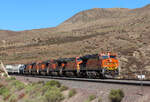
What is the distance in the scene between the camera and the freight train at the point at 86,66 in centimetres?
2531

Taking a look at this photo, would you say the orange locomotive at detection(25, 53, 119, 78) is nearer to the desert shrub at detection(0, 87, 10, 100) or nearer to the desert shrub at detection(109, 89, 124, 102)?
the desert shrub at detection(0, 87, 10, 100)

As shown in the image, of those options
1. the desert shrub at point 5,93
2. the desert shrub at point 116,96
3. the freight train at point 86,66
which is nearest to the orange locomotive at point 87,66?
the freight train at point 86,66

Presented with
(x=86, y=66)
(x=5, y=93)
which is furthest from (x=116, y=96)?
(x=86, y=66)

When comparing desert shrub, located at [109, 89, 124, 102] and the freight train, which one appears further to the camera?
the freight train

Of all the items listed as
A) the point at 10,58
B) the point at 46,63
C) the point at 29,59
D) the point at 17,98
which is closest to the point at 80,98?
the point at 17,98

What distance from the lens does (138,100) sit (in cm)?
1084

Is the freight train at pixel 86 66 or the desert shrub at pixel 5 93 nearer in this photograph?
the desert shrub at pixel 5 93

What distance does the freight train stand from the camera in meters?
25.3

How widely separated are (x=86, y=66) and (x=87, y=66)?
286 mm

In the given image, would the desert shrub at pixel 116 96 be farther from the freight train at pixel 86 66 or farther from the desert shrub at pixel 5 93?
the desert shrub at pixel 5 93

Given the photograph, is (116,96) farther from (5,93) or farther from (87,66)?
(87,66)

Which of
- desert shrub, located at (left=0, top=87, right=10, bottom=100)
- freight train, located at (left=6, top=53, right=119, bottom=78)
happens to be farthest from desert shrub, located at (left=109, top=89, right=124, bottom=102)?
desert shrub, located at (left=0, top=87, right=10, bottom=100)

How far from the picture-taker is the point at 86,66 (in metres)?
28.1

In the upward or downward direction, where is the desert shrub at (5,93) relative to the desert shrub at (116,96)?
downward
